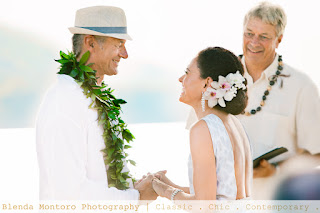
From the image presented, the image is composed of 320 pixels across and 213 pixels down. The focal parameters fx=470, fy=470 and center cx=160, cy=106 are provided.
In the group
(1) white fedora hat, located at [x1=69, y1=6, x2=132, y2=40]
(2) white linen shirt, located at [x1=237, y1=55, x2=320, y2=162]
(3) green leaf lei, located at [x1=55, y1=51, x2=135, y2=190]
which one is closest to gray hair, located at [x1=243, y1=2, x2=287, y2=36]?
(2) white linen shirt, located at [x1=237, y1=55, x2=320, y2=162]

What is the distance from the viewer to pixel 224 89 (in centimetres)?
278

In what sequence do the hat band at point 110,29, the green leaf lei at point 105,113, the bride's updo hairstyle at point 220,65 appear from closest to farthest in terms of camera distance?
the bride's updo hairstyle at point 220,65 → the green leaf lei at point 105,113 → the hat band at point 110,29

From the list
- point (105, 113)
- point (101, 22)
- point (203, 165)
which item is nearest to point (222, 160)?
point (203, 165)

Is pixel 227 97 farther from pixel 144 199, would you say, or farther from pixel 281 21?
pixel 281 21

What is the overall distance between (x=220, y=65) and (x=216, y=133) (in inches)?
17.1

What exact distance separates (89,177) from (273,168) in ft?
5.06

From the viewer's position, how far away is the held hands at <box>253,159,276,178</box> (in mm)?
3631

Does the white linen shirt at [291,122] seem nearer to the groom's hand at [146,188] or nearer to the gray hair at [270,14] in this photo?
the gray hair at [270,14]

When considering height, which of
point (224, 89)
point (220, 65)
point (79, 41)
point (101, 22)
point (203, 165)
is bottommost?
point (203, 165)

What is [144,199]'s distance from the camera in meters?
3.02

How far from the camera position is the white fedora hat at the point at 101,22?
3076mm

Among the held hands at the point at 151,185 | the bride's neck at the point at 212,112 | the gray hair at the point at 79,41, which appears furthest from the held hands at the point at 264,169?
the gray hair at the point at 79,41

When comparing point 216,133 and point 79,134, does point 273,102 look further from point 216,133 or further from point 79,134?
point 79,134

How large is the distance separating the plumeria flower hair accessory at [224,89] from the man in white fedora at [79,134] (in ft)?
2.30
